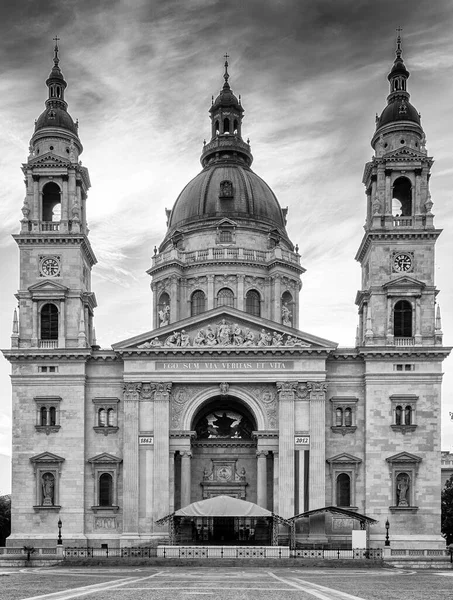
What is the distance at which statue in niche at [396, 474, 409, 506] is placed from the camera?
68.6 m

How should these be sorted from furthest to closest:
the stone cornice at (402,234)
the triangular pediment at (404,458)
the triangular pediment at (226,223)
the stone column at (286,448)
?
1. the triangular pediment at (226,223)
2. the stone cornice at (402,234)
3. the triangular pediment at (404,458)
4. the stone column at (286,448)

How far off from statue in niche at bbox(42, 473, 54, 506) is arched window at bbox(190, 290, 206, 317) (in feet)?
71.3

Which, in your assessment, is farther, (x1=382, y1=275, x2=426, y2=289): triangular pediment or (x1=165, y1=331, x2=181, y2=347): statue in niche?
(x1=382, y1=275, x2=426, y2=289): triangular pediment

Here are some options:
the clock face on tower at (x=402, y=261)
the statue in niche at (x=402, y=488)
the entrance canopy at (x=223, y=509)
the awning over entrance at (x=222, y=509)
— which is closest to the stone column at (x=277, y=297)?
the clock face on tower at (x=402, y=261)

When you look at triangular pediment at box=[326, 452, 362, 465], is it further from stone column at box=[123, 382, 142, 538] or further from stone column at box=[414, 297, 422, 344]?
stone column at box=[123, 382, 142, 538]

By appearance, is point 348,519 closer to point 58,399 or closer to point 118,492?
point 118,492

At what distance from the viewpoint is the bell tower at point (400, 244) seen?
234 ft

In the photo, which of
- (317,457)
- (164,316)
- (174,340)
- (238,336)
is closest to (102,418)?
(174,340)

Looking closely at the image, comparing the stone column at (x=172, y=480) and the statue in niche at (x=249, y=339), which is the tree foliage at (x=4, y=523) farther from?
the statue in niche at (x=249, y=339)

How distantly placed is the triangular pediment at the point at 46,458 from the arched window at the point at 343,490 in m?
20.2

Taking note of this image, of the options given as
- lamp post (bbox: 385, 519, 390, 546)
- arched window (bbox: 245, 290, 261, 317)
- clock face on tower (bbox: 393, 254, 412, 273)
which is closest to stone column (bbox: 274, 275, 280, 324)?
arched window (bbox: 245, 290, 261, 317)

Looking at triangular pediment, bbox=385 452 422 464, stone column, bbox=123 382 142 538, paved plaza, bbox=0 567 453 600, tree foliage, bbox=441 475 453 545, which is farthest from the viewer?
tree foliage, bbox=441 475 453 545

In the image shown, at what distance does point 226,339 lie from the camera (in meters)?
70.6

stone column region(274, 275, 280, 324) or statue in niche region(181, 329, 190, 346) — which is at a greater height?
stone column region(274, 275, 280, 324)
